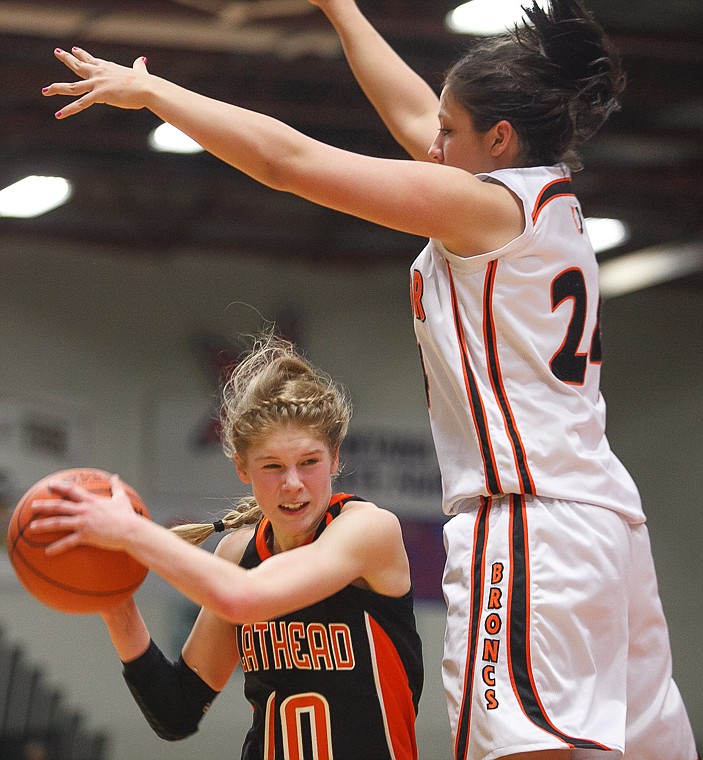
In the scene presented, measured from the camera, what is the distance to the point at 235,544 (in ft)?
9.45

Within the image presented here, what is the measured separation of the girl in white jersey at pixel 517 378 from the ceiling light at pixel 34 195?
8.56m

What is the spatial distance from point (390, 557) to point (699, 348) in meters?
12.1

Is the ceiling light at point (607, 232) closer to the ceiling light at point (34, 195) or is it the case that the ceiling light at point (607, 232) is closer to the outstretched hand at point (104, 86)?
the ceiling light at point (34, 195)

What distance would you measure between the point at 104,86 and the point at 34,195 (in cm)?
918

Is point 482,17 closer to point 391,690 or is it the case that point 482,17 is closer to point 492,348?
point 492,348

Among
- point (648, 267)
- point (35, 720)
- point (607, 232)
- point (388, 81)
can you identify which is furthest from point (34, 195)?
point (388, 81)

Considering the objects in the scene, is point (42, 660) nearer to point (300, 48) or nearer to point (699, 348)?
point (300, 48)

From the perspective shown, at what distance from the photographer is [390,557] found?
8.71 ft

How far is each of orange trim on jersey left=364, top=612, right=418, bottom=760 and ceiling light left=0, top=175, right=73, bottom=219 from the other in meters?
8.82

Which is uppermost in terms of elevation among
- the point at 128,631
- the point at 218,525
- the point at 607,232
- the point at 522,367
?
the point at 607,232

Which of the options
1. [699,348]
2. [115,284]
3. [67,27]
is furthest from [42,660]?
[699,348]

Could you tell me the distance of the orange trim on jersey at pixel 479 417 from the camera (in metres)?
2.62

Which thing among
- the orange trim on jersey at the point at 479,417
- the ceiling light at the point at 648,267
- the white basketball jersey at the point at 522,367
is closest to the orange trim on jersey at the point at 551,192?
the white basketball jersey at the point at 522,367

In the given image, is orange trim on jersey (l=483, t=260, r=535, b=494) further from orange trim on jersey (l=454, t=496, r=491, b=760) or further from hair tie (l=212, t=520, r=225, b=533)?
hair tie (l=212, t=520, r=225, b=533)
